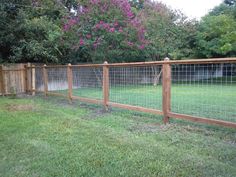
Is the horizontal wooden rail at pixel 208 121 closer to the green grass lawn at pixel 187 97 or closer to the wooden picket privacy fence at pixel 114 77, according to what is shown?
the wooden picket privacy fence at pixel 114 77

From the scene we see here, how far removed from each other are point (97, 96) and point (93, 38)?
4201 mm

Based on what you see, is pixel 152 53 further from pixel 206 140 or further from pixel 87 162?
pixel 87 162

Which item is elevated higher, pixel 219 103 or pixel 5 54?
pixel 5 54

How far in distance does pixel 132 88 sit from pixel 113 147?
350 centimetres

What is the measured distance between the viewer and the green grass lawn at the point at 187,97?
572cm

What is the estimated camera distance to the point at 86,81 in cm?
775

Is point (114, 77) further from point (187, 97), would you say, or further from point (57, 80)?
point (57, 80)

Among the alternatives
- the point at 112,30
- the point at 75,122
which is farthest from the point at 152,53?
the point at 75,122

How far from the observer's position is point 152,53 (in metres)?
13.6

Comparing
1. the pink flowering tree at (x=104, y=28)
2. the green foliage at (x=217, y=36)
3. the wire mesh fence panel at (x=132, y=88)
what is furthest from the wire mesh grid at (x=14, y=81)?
the green foliage at (x=217, y=36)

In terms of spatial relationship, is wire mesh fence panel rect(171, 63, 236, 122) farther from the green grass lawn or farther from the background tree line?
the background tree line

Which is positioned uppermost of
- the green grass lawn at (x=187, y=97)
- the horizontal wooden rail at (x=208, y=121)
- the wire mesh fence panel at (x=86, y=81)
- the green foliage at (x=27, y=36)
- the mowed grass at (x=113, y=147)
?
the green foliage at (x=27, y=36)

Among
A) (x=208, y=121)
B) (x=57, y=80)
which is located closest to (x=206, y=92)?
(x=208, y=121)

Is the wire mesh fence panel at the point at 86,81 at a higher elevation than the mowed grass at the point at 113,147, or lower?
higher
